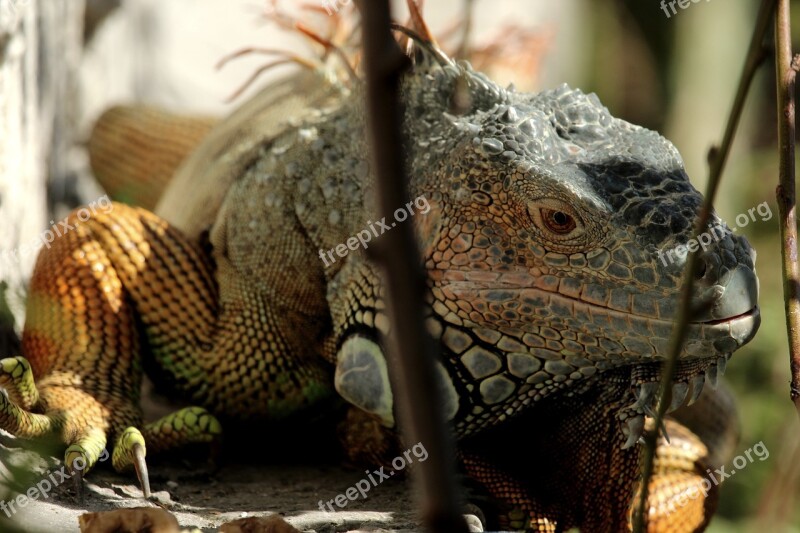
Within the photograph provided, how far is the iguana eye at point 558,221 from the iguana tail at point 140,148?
388 centimetres

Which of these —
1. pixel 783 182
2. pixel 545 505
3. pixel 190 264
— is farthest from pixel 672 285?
pixel 190 264

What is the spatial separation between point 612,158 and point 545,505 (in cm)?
126

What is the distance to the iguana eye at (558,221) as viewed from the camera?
10.2 feet

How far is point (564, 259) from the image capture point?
3.12 m

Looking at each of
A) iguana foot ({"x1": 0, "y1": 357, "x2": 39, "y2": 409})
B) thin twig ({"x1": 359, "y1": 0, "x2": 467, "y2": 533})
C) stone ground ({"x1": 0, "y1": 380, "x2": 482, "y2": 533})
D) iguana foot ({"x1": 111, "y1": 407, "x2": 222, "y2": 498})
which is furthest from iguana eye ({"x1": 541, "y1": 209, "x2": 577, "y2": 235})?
iguana foot ({"x1": 0, "y1": 357, "x2": 39, "y2": 409})

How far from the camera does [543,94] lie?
3.62 m

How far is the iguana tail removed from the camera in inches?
258

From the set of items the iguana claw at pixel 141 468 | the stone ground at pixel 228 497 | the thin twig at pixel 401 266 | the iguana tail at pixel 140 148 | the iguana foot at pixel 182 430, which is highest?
the iguana tail at pixel 140 148

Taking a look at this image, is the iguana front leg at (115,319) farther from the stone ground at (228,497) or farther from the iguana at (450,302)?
the stone ground at (228,497)

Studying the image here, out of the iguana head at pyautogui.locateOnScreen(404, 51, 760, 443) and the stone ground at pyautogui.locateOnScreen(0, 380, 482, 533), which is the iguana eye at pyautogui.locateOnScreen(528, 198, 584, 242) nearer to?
the iguana head at pyautogui.locateOnScreen(404, 51, 760, 443)

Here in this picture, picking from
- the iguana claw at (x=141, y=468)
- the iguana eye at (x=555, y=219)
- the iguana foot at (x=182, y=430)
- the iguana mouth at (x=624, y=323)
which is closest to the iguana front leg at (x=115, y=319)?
the iguana foot at (x=182, y=430)

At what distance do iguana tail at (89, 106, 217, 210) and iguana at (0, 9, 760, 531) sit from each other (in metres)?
1.98

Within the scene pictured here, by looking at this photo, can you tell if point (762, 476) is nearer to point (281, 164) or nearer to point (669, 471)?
point (669, 471)

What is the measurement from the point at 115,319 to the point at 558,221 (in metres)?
1.97
